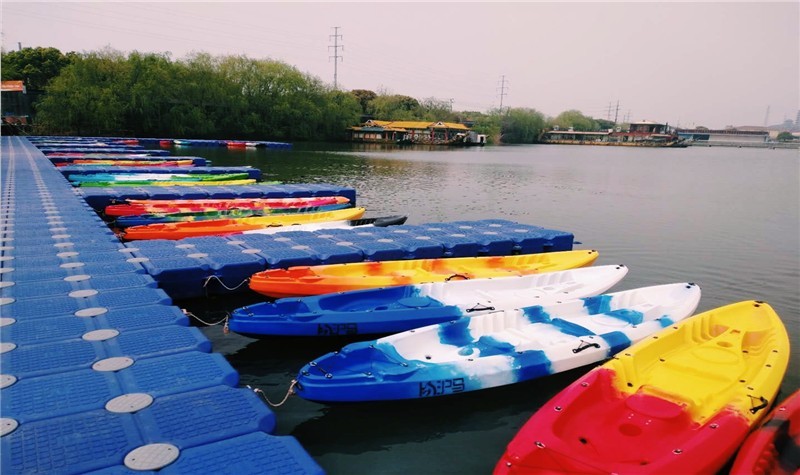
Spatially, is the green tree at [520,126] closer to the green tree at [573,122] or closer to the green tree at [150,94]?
the green tree at [573,122]

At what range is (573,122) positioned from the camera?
186250 millimetres

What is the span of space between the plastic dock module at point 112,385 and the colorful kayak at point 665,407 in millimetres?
2540

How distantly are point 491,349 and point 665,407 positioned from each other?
2.34m

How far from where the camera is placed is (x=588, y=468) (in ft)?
15.3

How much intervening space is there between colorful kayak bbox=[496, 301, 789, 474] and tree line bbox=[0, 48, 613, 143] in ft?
227

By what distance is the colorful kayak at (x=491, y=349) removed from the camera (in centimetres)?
621

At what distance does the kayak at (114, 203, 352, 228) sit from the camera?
50.1ft

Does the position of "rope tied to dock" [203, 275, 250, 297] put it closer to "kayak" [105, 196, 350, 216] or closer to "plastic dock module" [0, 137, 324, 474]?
"plastic dock module" [0, 137, 324, 474]

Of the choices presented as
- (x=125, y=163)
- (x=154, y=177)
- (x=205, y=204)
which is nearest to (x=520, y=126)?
(x=125, y=163)

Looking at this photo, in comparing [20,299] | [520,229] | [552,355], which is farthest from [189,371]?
[520,229]

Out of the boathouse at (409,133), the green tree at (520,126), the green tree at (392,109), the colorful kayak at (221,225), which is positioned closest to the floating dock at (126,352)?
the colorful kayak at (221,225)

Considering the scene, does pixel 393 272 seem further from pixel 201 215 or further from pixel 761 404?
pixel 201 215

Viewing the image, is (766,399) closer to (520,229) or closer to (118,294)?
(118,294)

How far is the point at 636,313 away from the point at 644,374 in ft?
7.66
